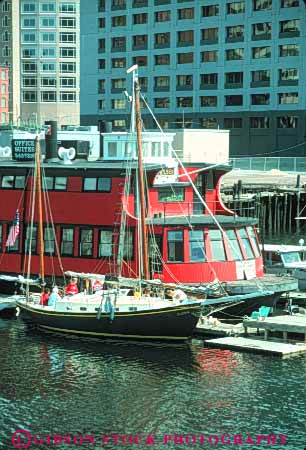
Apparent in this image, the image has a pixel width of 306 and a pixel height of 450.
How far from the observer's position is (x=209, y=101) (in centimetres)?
13125

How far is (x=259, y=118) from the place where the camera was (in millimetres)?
127562

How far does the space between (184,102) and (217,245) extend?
3506 inches

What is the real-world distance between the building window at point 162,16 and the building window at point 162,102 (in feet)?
39.5

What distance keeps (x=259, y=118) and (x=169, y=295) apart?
88216 millimetres

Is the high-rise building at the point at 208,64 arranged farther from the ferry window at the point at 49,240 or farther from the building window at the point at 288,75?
the ferry window at the point at 49,240

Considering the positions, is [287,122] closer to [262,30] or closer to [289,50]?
[289,50]

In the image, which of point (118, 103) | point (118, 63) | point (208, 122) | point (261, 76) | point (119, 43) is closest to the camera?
point (261, 76)

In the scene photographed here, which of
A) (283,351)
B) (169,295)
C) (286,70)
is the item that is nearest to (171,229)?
(169,295)

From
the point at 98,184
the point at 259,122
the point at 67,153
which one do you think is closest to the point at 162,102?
the point at 259,122

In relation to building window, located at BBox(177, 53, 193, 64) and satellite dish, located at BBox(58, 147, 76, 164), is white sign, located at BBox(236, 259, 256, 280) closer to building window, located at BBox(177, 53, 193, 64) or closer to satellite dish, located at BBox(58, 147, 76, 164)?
satellite dish, located at BBox(58, 147, 76, 164)

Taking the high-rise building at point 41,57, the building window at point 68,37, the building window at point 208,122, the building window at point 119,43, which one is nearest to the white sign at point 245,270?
the building window at point 208,122

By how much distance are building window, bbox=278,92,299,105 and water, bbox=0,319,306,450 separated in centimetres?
8952

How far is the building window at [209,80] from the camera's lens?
5123 inches

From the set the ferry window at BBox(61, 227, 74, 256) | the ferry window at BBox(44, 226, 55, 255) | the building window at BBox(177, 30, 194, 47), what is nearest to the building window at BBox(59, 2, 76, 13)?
the building window at BBox(177, 30, 194, 47)
